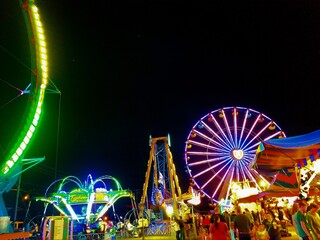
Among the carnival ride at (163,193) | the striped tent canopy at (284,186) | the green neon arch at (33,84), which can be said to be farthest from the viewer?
the carnival ride at (163,193)

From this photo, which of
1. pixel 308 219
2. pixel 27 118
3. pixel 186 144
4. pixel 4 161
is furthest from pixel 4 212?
pixel 186 144

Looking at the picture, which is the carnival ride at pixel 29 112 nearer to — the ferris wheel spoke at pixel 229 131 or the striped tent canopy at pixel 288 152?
the striped tent canopy at pixel 288 152

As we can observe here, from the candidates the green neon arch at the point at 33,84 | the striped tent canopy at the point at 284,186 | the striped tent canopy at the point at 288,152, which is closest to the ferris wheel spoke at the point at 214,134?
the striped tent canopy at the point at 284,186

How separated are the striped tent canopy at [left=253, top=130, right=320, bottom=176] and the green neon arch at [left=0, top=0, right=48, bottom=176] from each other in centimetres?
963

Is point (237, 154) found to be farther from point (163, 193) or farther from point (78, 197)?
point (78, 197)

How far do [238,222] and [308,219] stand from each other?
7.46 feet

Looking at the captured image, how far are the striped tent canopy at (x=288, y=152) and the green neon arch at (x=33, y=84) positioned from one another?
9630 millimetres

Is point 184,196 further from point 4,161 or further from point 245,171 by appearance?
point 4,161

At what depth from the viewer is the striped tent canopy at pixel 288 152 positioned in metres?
7.57

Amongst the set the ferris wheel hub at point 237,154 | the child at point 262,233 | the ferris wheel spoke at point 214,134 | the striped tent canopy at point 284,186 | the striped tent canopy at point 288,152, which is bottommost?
the child at point 262,233

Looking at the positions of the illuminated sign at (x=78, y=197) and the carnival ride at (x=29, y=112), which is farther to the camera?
the illuminated sign at (x=78, y=197)

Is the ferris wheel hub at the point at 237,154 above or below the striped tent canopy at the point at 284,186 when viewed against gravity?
above

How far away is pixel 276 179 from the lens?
11.5m

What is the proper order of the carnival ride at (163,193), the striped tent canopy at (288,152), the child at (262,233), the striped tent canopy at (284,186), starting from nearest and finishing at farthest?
1. the striped tent canopy at (288,152)
2. the child at (262,233)
3. the striped tent canopy at (284,186)
4. the carnival ride at (163,193)
